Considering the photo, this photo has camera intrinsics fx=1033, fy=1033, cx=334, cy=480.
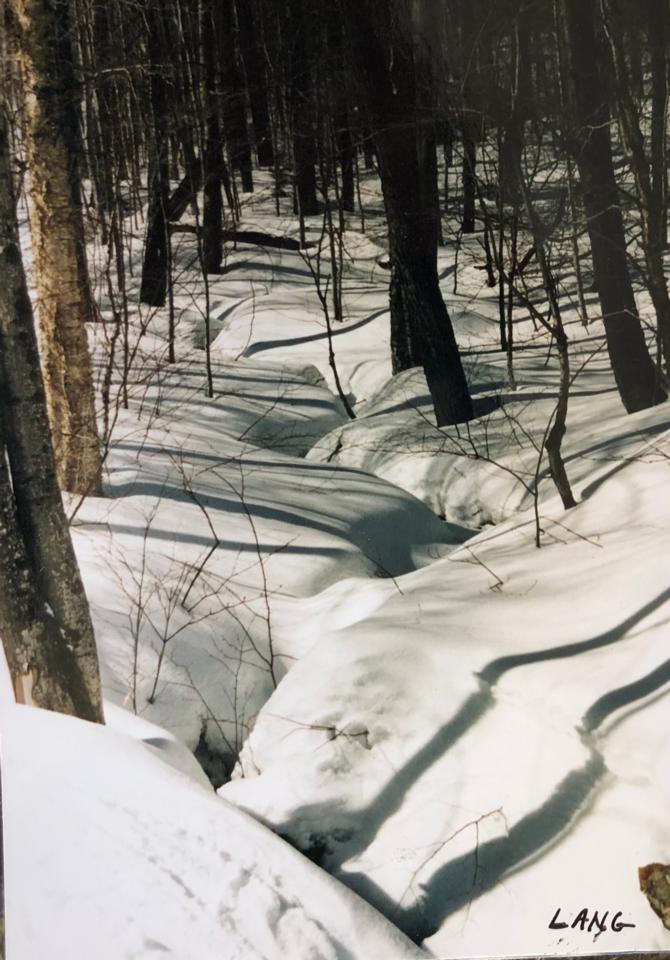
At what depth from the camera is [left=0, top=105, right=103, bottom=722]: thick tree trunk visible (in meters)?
2.35

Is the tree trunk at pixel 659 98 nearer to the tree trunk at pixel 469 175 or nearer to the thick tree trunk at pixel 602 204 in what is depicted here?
the thick tree trunk at pixel 602 204

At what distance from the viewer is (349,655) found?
263cm

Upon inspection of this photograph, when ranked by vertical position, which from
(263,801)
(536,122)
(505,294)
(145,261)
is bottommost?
(263,801)

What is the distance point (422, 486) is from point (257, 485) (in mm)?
451

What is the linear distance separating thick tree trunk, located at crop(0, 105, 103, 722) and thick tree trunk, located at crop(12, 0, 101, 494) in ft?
0.51

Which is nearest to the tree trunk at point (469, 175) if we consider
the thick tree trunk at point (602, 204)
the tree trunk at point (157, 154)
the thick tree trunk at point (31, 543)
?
the thick tree trunk at point (602, 204)

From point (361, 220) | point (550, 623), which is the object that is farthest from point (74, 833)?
point (361, 220)

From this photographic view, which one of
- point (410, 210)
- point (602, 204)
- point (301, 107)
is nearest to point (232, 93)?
point (301, 107)

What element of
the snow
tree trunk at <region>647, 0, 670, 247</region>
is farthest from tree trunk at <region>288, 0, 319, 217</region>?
the snow

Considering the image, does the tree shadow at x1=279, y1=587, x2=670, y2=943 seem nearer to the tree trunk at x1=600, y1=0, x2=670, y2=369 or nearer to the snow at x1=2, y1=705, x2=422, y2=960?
the snow at x1=2, y1=705, x2=422, y2=960

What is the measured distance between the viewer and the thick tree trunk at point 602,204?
2.48 metres

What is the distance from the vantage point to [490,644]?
2553 mm

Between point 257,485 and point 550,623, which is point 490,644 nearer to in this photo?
point 550,623
